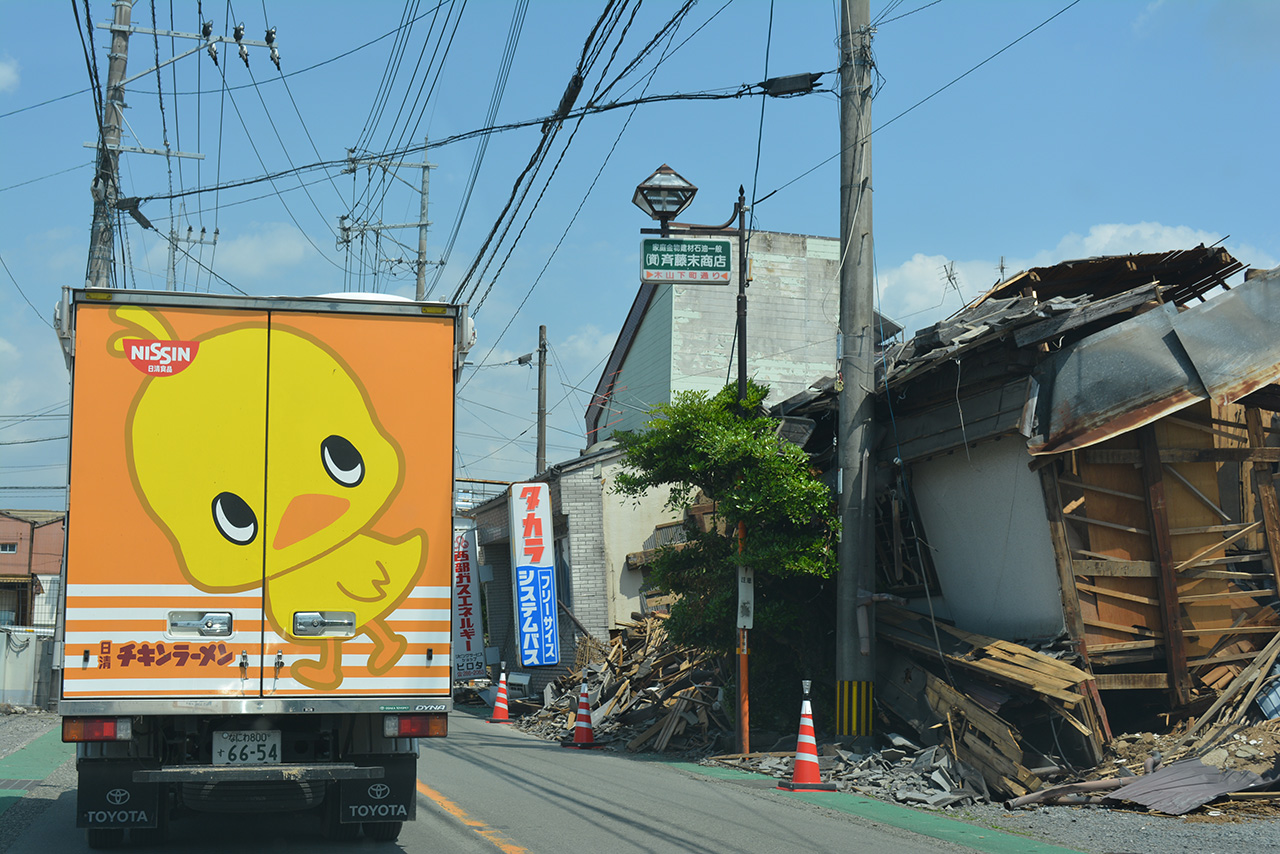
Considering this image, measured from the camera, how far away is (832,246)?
31.7 meters

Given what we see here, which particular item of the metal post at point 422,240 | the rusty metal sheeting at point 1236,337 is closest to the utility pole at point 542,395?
the metal post at point 422,240

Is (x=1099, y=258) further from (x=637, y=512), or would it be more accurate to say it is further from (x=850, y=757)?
(x=637, y=512)

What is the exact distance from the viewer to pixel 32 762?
41.9ft

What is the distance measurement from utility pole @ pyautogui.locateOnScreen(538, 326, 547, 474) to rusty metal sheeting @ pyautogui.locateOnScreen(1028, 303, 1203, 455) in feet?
63.2

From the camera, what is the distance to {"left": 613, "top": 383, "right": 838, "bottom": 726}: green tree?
1409cm

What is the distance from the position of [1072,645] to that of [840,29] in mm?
8143

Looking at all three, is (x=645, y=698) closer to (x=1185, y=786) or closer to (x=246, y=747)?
(x=1185, y=786)

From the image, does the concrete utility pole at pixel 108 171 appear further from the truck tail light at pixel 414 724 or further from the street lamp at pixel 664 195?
the truck tail light at pixel 414 724

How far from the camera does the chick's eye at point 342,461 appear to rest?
276 inches

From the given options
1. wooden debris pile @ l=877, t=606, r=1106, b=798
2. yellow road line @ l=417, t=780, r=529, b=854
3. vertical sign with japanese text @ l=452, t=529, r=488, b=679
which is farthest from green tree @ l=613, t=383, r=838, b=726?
vertical sign with japanese text @ l=452, t=529, r=488, b=679

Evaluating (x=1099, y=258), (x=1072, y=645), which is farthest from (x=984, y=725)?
(x=1099, y=258)

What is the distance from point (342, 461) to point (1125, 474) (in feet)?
29.7

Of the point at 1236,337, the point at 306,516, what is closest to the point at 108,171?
the point at 306,516

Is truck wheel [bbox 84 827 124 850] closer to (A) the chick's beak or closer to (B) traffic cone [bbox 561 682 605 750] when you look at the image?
(A) the chick's beak
